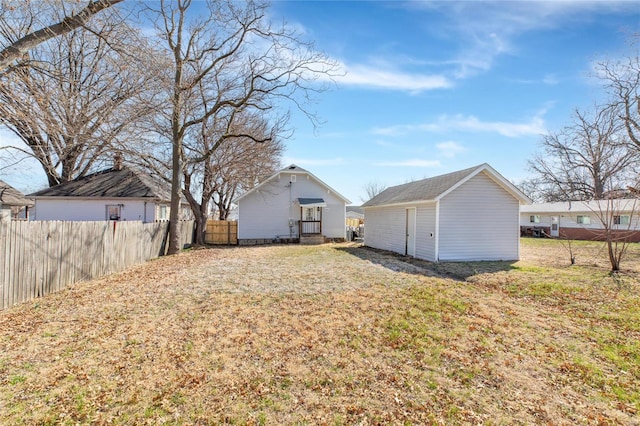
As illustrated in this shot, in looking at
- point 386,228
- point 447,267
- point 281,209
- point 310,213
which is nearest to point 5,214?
point 281,209

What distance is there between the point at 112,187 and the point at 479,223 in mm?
20977

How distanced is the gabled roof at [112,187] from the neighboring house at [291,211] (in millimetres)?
5492

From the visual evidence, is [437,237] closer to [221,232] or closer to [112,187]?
[221,232]

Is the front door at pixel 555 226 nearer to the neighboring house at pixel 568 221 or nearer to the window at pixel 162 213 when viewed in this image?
the neighboring house at pixel 568 221

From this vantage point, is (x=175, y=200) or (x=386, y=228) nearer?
(x=175, y=200)

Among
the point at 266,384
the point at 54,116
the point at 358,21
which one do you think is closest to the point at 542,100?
the point at 358,21

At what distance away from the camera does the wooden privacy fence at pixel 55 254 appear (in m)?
6.45

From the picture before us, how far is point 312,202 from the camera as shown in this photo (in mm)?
22391

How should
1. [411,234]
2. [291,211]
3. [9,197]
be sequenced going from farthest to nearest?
[291,211] < [9,197] < [411,234]

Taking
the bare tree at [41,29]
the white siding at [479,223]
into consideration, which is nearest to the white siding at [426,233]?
the white siding at [479,223]

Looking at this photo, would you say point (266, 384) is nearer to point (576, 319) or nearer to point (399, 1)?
point (576, 319)

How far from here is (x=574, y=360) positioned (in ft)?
15.1

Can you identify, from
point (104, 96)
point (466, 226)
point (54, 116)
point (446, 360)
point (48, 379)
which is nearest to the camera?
point (48, 379)

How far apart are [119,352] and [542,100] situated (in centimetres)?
1853
